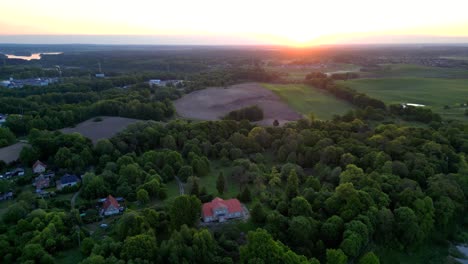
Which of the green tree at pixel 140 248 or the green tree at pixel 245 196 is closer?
the green tree at pixel 140 248

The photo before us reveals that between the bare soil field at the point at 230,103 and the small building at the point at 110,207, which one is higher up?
the bare soil field at the point at 230,103

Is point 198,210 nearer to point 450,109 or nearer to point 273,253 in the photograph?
point 273,253

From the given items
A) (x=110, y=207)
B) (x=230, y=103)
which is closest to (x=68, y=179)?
(x=110, y=207)

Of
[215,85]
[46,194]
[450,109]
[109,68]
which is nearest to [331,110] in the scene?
[450,109]

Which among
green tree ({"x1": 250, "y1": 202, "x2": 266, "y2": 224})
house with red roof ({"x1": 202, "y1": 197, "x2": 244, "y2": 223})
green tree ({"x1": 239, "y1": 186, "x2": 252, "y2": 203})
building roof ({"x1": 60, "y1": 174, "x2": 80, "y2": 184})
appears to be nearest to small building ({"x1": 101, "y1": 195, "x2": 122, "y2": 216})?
building roof ({"x1": 60, "y1": 174, "x2": 80, "y2": 184})

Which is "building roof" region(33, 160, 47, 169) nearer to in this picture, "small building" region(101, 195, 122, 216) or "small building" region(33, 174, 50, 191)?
"small building" region(33, 174, 50, 191)

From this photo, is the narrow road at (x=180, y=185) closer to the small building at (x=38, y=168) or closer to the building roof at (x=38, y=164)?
the small building at (x=38, y=168)

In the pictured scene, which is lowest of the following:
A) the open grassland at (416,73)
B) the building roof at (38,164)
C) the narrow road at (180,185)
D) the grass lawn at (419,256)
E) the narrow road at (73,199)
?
the grass lawn at (419,256)

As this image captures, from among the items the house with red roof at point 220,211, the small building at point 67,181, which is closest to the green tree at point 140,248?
the house with red roof at point 220,211
